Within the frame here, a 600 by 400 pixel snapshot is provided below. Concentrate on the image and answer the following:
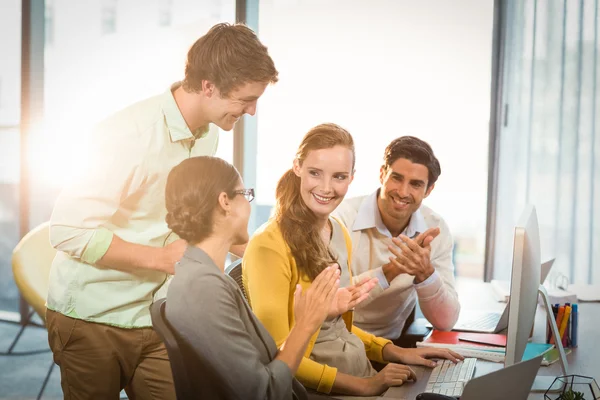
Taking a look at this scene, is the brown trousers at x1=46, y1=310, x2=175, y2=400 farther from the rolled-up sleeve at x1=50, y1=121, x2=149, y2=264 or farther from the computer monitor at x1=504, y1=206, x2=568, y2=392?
the computer monitor at x1=504, y1=206, x2=568, y2=392

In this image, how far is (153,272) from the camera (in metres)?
1.78

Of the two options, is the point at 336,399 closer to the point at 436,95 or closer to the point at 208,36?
the point at 208,36

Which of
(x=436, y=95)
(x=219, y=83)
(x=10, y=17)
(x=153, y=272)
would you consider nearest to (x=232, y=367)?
(x=153, y=272)

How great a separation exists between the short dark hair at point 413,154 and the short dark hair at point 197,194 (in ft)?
3.25

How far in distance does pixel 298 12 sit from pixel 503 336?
3.83m

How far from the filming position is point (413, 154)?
234 cm

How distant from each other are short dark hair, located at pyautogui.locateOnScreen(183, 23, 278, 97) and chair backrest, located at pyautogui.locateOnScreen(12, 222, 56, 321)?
135 centimetres

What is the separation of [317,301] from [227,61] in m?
0.65

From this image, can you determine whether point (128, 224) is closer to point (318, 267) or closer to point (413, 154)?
point (318, 267)

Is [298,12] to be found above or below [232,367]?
above

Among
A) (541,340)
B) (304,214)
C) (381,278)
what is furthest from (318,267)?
(541,340)

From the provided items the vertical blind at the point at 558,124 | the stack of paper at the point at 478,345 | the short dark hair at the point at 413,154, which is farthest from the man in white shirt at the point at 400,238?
the vertical blind at the point at 558,124

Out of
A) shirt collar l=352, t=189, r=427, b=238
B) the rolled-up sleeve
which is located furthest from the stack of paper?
the rolled-up sleeve

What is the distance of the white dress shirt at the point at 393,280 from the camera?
213 centimetres
